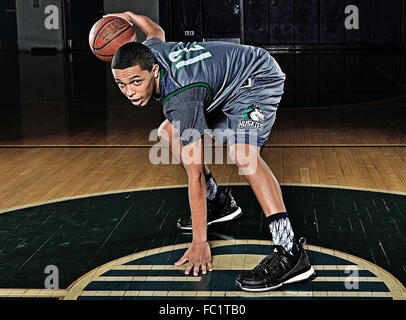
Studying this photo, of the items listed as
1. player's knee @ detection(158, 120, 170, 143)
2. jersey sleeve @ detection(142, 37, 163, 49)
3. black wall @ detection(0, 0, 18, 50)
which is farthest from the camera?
black wall @ detection(0, 0, 18, 50)

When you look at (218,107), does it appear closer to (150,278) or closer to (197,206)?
(197,206)

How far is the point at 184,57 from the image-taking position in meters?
3.63

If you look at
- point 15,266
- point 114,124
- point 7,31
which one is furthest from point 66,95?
point 7,31

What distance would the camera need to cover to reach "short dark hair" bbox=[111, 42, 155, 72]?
343 cm

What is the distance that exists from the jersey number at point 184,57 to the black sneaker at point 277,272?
1.03m

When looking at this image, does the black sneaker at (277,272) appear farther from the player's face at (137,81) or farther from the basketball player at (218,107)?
the player's face at (137,81)

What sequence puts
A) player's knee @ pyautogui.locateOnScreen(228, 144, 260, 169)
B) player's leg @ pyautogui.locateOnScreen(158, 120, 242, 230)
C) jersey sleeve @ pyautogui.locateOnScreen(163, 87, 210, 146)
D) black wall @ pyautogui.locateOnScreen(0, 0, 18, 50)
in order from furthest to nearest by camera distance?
black wall @ pyautogui.locateOnScreen(0, 0, 18, 50)
player's leg @ pyautogui.locateOnScreen(158, 120, 242, 230)
player's knee @ pyautogui.locateOnScreen(228, 144, 260, 169)
jersey sleeve @ pyautogui.locateOnScreen(163, 87, 210, 146)

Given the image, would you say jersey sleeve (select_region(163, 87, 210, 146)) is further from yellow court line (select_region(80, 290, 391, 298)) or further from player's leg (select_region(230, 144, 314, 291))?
yellow court line (select_region(80, 290, 391, 298))

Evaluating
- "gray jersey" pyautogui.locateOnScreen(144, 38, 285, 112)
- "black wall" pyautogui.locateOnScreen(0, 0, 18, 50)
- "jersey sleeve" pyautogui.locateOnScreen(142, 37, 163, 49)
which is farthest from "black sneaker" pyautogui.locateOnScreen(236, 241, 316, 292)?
"black wall" pyautogui.locateOnScreen(0, 0, 18, 50)

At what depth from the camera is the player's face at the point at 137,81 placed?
344cm

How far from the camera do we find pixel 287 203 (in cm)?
507

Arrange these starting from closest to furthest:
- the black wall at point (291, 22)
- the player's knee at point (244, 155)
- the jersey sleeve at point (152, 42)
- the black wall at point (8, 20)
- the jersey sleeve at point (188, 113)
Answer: the jersey sleeve at point (188, 113) → the player's knee at point (244, 155) → the jersey sleeve at point (152, 42) → the black wall at point (291, 22) → the black wall at point (8, 20)

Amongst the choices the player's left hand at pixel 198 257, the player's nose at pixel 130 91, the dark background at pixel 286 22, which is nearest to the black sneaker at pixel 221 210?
the player's left hand at pixel 198 257

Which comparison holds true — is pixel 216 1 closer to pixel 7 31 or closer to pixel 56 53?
pixel 56 53
